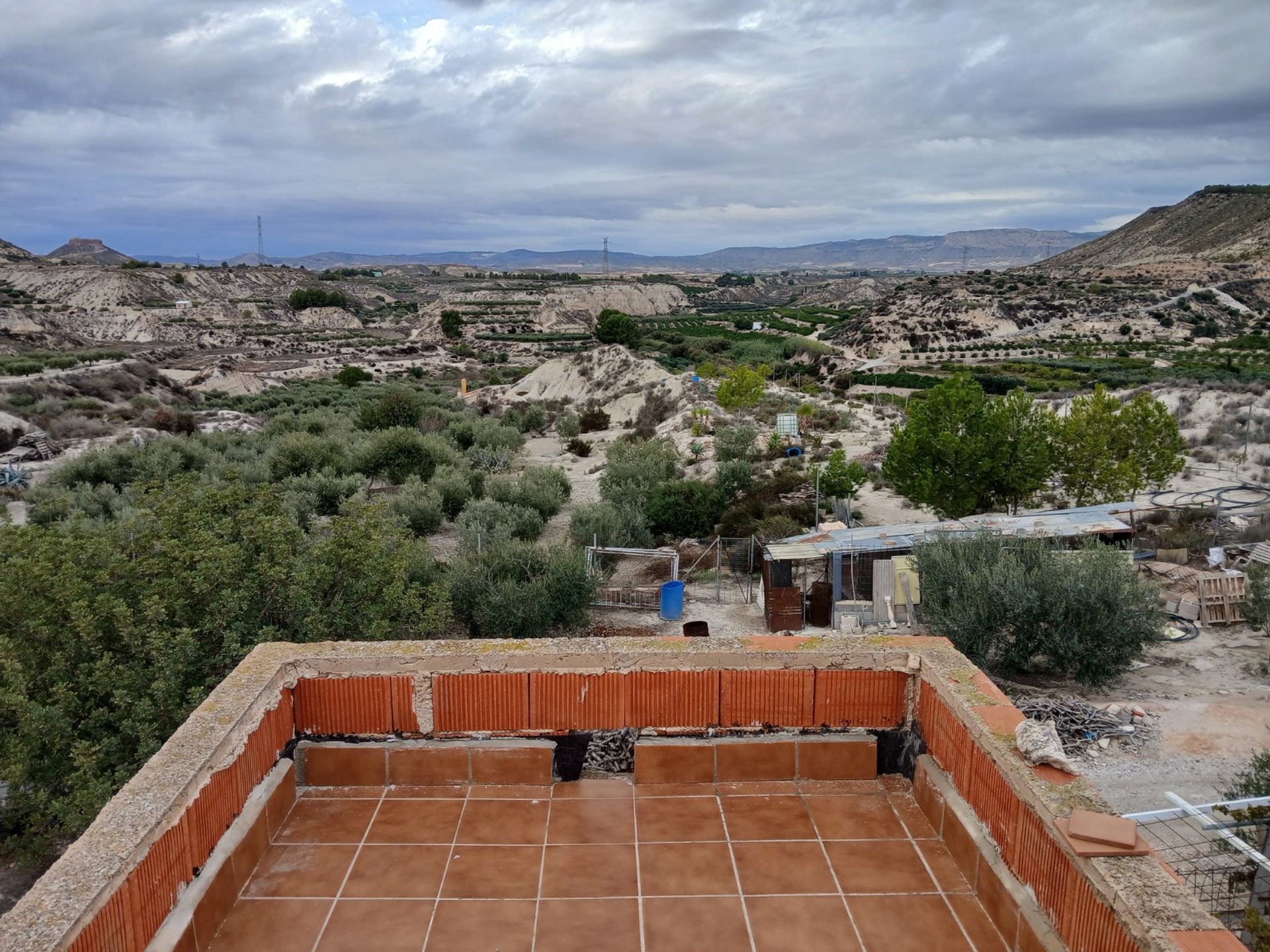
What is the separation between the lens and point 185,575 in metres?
8.13

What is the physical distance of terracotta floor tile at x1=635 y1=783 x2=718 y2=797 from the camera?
4.14 meters

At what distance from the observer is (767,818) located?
3943 mm

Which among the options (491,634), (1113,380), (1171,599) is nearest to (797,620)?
(491,634)

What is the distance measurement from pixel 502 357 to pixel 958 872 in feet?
226

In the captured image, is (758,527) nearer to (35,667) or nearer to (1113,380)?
(35,667)

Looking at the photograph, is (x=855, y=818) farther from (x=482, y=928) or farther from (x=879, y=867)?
(x=482, y=928)

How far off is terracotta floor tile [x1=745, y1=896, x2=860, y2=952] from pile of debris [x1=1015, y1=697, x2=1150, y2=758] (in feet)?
24.3

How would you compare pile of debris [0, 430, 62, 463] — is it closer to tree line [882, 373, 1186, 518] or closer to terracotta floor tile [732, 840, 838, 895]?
→ tree line [882, 373, 1186, 518]

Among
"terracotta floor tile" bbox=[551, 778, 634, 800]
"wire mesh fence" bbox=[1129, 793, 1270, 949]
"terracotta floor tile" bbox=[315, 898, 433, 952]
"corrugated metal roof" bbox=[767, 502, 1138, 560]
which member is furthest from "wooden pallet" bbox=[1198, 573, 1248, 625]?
"terracotta floor tile" bbox=[315, 898, 433, 952]

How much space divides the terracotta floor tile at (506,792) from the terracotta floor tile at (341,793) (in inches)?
18.1

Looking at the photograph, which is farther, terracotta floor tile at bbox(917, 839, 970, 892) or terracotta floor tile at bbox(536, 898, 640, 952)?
terracotta floor tile at bbox(917, 839, 970, 892)

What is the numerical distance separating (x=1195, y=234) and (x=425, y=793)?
114 m

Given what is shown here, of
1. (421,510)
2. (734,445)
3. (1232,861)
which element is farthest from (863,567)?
(734,445)

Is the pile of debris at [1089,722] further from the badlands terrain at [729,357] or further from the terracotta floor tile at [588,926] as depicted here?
the terracotta floor tile at [588,926]
